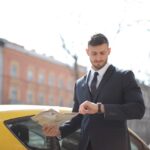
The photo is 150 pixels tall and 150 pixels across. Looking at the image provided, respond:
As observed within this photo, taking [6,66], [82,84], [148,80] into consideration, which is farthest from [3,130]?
[6,66]

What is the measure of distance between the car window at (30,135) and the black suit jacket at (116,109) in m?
0.79

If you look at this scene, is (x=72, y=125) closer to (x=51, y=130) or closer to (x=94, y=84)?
(x=51, y=130)

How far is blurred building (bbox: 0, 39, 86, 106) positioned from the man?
1765 inches

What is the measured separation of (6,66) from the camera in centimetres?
5316

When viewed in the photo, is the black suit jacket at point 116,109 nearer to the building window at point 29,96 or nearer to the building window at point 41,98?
the building window at point 29,96

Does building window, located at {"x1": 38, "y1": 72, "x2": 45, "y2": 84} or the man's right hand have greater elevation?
building window, located at {"x1": 38, "y1": 72, "x2": 45, "y2": 84}

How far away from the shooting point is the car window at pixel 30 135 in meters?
4.16

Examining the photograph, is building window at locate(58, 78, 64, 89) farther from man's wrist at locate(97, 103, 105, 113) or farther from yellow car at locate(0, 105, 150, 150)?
man's wrist at locate(97, 103, 105, 113)

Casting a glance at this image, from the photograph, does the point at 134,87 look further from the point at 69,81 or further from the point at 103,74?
the point at 69,81

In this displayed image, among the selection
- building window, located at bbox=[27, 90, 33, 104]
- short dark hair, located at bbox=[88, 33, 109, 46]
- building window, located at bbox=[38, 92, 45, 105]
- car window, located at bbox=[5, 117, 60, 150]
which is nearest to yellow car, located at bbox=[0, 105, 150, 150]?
car window, located at bbox=[5, 117, 60, 150]

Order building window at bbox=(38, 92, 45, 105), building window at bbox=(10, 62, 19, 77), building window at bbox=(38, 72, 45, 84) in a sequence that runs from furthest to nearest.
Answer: building window at bbox=(38, 92, 45, 105) → building window at bbox=(38, 72, 45, 84) → building window at bbox=(10, 62, 19, 77)

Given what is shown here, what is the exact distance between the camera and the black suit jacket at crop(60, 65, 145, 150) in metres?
3.36

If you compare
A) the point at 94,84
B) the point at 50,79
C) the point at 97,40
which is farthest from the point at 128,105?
the point at 50,79

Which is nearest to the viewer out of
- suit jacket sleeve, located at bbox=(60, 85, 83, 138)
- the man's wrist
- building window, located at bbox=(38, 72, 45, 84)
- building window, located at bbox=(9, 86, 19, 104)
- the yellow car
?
the man's wrist
